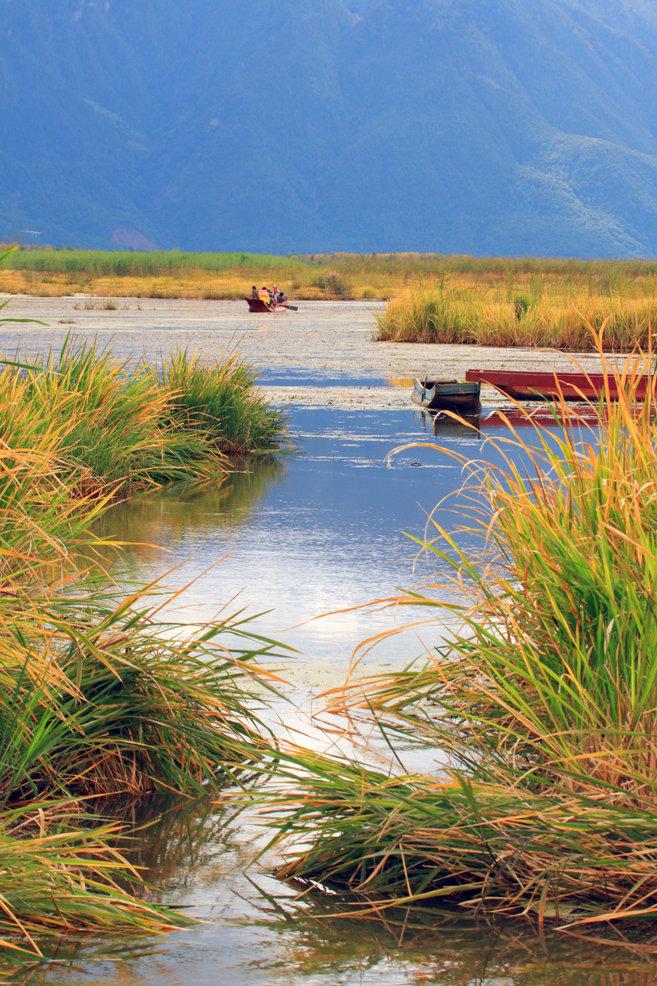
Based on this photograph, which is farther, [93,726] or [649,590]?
[93,726]

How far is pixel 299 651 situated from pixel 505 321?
26.1 meters

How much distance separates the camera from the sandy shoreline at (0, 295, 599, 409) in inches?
904

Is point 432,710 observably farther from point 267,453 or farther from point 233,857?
point 267,453

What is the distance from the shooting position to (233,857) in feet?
15.7

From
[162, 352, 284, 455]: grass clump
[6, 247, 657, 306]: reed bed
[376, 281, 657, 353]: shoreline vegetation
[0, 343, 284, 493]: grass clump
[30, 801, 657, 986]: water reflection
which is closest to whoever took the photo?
[30, 801, 657, 986]: water reflection

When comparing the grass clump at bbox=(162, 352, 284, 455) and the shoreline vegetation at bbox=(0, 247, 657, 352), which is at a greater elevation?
the shoreline vegetation at bbox=(0, 247, 657, 352)

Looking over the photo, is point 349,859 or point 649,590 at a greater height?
point 649,590

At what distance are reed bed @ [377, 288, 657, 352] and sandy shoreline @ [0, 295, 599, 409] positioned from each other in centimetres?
61

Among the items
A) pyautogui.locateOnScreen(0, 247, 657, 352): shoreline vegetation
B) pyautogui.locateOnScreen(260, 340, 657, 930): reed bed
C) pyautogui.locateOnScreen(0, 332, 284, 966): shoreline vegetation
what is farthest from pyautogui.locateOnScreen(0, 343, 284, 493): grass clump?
pyautogui.locateOnScreen(260, 340, 657, 930): reed bed

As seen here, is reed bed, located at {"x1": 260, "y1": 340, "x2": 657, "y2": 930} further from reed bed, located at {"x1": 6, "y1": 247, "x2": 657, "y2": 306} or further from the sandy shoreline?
reed bed, located at {"x1": 6, "y1": 247, "x2": 657, "y2": 306}

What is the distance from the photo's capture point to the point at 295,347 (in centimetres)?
3266

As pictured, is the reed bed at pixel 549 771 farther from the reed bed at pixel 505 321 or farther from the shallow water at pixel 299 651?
the reed bed at pixel 505 321

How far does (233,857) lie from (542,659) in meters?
1.27

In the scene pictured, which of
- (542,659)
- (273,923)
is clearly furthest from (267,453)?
(273,923)
